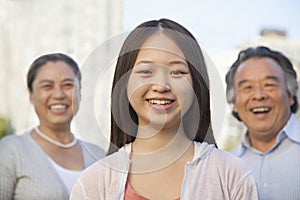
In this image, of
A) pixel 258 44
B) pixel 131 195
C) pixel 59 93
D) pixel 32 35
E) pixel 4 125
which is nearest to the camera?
pixel 131 195

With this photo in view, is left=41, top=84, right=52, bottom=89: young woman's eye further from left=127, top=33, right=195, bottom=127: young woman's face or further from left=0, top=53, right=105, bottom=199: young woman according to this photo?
left=127, top=33, right=195, bottom=127: young woman's face

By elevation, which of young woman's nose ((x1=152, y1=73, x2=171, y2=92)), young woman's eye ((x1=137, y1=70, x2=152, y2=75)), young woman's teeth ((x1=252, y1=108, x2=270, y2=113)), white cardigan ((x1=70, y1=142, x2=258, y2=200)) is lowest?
white cardigan ((x1=70, y1=142, x2=258, y2=200))

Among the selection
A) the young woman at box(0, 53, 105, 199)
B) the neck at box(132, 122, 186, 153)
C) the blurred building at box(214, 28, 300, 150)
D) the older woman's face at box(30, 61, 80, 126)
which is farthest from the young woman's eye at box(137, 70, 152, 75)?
the blurred building at box(214, 28, 300, 150)

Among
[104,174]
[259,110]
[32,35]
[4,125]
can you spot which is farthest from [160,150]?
[4,125]

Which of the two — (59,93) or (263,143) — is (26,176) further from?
(263,143)

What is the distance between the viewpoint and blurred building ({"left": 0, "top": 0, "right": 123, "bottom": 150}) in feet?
12.4

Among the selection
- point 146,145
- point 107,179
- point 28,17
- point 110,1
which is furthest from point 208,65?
point 28,17

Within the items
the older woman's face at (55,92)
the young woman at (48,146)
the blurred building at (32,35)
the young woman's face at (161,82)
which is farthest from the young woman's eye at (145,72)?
the blurred building at (32,35)

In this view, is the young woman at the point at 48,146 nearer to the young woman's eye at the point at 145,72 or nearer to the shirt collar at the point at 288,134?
the shirt collar at the point at 288,134

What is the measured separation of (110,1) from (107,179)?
203 centimetres

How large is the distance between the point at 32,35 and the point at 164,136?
11.7 feet

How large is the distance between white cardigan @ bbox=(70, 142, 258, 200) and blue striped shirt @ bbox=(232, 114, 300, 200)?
2.40ft

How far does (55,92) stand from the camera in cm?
200

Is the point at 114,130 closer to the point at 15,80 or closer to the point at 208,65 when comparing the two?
the point at 208,65
